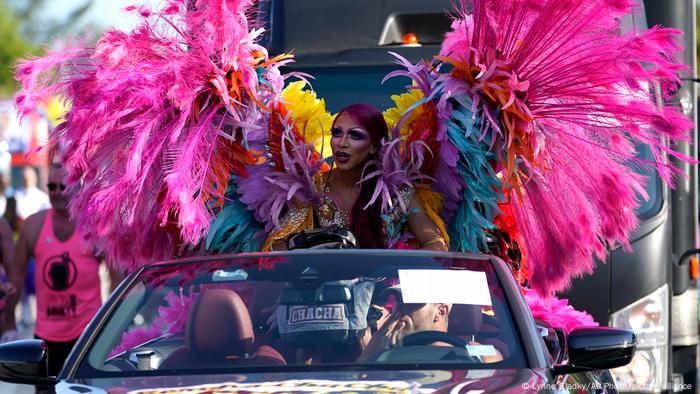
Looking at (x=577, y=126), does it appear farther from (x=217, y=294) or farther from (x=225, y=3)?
(x=217, y=294)

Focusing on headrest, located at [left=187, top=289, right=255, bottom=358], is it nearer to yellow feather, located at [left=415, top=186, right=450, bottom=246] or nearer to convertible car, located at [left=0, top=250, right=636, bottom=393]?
convertible car, located at [left=0, top=250, right=636, bottom=393]

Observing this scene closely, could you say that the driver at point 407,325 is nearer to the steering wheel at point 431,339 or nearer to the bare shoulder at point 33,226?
the steering wheel at point 431,339

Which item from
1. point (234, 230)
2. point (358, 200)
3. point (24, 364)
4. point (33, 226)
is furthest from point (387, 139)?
point (33, 226)

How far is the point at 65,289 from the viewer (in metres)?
8.91

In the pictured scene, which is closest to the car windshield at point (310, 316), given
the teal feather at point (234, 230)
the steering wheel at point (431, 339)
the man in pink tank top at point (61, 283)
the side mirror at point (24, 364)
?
the steering wheel at point (431, 339)

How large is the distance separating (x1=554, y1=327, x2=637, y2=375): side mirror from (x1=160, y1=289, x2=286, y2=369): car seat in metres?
0.97

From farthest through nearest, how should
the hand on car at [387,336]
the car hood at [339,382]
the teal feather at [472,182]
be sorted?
the teal feather at [472,182] < the hand on car at [387,336] < the car hood at [339,382]

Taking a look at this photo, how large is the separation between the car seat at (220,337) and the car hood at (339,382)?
7.7 inches

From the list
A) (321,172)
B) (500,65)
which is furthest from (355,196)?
(500,65)

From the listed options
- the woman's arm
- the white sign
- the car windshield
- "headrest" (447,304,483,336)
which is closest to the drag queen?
the woman's arm

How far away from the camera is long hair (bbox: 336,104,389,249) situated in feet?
20.4

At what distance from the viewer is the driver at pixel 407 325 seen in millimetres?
4473

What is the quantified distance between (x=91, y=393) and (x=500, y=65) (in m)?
2.57

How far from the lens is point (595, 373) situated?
5004mm
